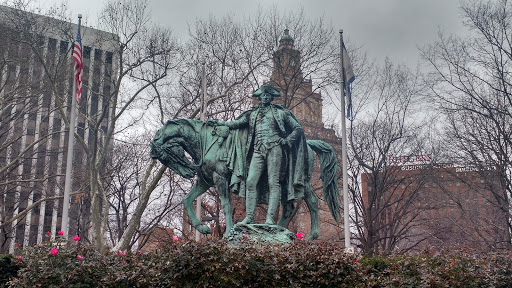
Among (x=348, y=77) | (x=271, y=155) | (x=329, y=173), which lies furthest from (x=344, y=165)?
(x=271, y=155)

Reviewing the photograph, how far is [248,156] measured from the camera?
10.3m

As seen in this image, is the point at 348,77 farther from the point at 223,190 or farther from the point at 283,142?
the point at 223,190

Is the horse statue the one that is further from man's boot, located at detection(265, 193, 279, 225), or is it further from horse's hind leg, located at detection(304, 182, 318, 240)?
man's boot, located at detection(265, 193, 279, 225)

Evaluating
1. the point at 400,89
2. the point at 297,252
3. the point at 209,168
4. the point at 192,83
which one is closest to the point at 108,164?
the point at 192,83

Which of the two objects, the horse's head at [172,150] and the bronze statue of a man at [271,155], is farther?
the horse's head at [172,150]

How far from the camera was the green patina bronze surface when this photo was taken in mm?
9930

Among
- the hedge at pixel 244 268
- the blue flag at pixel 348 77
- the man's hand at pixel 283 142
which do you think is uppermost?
the blue flag at pixel 348 77

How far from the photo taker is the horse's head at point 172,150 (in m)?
9.98

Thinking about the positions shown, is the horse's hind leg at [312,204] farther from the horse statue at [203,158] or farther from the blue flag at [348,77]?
the blue flag at [348,77]

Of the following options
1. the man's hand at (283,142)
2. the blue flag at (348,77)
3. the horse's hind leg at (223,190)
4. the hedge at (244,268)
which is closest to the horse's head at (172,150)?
the horse's hind leg at (223,190)

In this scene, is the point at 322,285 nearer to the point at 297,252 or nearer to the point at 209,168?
the point at 297,252

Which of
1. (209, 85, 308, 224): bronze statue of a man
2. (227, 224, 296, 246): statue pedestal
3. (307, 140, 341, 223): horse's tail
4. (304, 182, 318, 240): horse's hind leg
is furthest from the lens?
(307, 140, 341, 223): horse's tail

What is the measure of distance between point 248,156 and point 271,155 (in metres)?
0.58

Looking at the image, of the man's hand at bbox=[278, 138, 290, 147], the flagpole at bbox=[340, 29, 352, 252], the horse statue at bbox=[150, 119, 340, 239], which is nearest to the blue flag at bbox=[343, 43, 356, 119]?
the flagpole at bbox=[340, 29, 352, 252]
